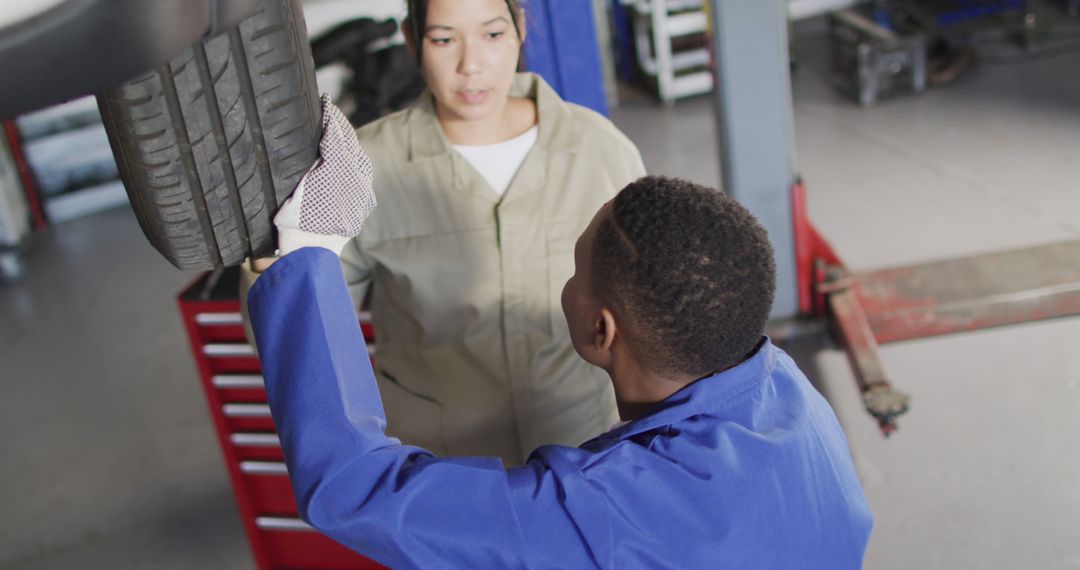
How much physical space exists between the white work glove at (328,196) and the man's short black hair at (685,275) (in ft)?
0.93

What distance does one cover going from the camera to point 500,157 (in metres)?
1.75

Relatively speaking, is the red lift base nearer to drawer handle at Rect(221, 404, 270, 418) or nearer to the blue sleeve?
drawer handle at Rect(221, 404, 270, 418)

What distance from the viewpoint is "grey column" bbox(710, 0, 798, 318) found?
3.05 m

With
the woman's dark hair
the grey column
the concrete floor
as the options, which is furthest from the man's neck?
the grey column

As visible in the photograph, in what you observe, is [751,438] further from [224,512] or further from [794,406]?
[224,512]

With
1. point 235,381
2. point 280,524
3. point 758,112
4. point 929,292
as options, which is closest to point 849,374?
point 929,292

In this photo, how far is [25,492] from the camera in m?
3.50

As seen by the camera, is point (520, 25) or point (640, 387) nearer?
point (640, 387)

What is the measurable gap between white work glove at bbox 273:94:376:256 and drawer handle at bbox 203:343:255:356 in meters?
1.28

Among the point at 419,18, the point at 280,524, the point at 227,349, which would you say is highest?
the point at 419,18

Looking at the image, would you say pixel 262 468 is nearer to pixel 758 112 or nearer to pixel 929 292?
pixel 758 112

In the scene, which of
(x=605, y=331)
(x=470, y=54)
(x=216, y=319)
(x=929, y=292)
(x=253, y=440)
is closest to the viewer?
(x=605, y=331)

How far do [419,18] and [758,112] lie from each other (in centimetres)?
179

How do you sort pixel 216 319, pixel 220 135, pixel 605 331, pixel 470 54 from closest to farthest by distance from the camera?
pixel 220 135 < pixel 605 331 < pixel 470 54 < pixel 216 319
